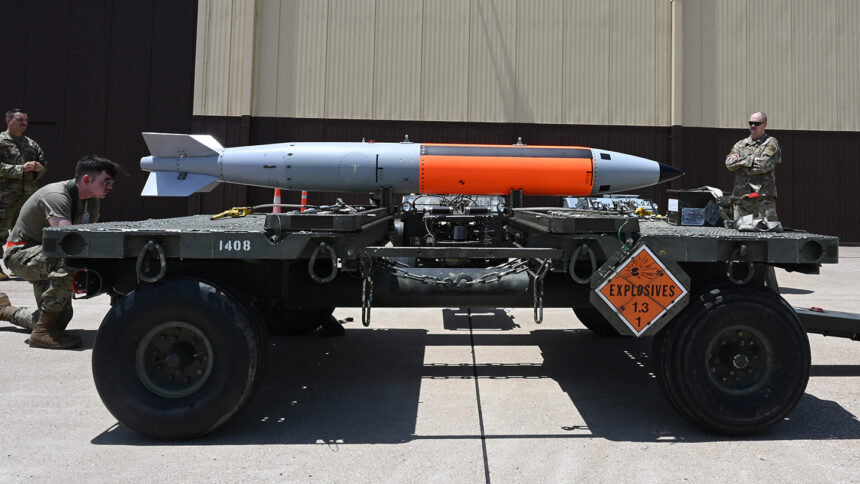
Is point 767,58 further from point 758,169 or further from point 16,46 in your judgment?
point 16,46

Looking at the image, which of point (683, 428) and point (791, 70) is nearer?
point (683, 428)

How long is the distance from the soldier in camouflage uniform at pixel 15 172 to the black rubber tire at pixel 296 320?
471 centimetres

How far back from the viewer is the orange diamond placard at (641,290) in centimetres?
333

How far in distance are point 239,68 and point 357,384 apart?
41.8ft

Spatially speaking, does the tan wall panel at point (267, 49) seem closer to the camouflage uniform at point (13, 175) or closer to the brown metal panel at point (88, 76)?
→ the brown metal panel at point (88, 76)

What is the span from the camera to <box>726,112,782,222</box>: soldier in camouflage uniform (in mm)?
6582

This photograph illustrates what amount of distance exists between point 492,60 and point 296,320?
1132 cm

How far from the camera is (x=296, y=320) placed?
217 inches

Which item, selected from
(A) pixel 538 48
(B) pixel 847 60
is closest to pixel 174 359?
(A) pixel 538 48

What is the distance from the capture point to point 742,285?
3.40 metres

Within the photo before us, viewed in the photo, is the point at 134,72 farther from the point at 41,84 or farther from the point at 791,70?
the point at 791,70

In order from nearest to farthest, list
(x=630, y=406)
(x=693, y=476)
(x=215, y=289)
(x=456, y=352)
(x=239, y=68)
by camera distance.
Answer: (x=693, y=476)
(x=215, y=289)
(x=630, y=406)
(x=456, y=352)
(x=239, y=68)

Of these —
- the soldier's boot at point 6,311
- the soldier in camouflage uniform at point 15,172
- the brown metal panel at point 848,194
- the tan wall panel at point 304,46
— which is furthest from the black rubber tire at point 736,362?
the brown metal panel at point 848,194

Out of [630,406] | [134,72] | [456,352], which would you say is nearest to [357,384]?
[456,352]
